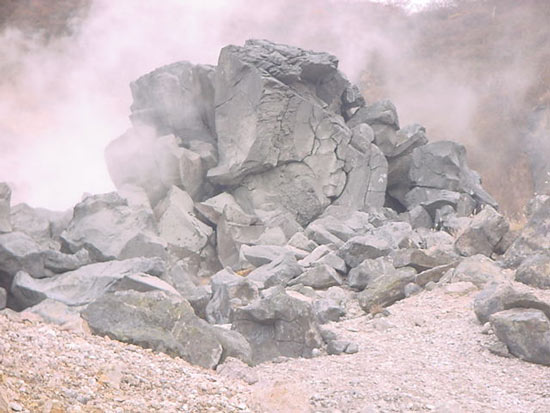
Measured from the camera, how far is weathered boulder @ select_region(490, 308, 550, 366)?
676 cm

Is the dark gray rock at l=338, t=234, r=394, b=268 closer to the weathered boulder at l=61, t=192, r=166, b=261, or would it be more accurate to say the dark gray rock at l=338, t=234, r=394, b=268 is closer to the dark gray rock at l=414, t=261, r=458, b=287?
the dark gray rock at l=414, t=261, r=458, b=287

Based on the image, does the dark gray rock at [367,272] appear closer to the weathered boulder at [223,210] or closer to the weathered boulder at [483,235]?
the weathered boulder at [483,235]

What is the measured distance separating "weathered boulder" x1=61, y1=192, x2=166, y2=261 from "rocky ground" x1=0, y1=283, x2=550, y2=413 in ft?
33.2

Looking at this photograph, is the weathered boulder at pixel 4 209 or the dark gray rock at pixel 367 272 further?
the weathered boulder at pixel 4 209

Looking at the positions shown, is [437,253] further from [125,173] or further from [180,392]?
[125,173]

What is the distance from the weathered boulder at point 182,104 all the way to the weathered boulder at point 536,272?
1761 centimetres

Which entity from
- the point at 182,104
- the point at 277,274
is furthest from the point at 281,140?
the point at 277,274

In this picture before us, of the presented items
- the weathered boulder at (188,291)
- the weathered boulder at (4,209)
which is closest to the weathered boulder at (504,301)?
the weathered boulder at (188,291)

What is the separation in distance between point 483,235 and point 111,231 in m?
10.4

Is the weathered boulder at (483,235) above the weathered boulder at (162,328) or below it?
above

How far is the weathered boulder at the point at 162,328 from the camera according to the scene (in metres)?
6.10

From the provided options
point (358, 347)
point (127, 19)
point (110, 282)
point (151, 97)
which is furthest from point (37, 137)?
point (358, 347)

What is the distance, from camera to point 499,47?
165 feet

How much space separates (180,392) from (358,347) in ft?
A: 10.6
